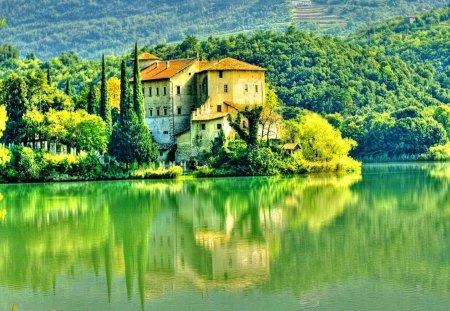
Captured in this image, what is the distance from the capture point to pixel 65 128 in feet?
223

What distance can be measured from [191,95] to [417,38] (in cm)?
8281

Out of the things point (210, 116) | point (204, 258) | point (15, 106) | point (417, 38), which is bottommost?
point (204, 258)

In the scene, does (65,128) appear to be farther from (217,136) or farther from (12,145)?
(217,136)

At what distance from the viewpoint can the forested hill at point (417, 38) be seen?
14000 cm

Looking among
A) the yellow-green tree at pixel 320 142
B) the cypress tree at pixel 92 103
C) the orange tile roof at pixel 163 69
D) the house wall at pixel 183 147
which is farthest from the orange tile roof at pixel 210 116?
the cypress tree at pixel 92 103

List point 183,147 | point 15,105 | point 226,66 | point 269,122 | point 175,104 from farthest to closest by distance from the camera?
1. point 175,104
2. point 226,66
3. point 183,147
4. point 269,122
5. point 15,105

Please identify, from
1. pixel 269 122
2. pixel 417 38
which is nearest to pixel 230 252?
pixel 269 122

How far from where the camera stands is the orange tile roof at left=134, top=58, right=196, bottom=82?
75375 mm

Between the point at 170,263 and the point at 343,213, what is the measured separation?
40.5ft

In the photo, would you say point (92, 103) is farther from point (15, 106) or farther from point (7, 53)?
point (7, 53)

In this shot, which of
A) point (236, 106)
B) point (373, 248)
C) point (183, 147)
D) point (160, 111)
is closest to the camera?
point (373, 248)

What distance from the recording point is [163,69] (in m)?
77.8

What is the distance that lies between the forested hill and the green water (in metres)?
96.7

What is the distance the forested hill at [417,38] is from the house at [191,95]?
63.3m
